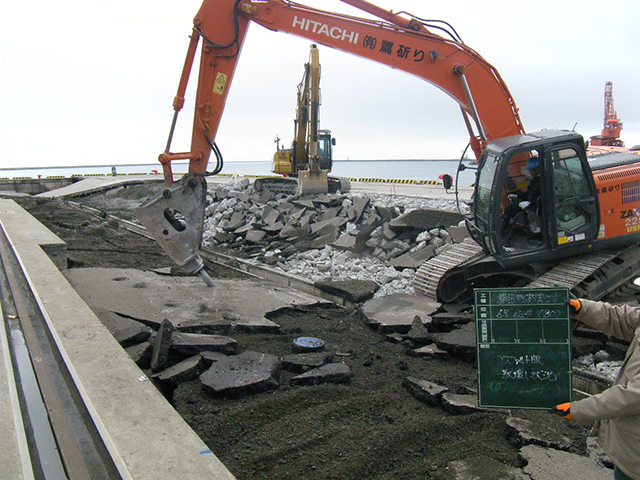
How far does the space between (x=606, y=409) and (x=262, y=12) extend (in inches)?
250

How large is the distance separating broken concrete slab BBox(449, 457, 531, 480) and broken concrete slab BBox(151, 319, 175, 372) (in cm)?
263

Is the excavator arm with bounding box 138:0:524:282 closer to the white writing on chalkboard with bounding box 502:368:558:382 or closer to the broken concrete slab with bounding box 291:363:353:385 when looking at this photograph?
the broken concrete slab with bounding box 291:363:353:385

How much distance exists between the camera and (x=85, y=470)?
2664 mm

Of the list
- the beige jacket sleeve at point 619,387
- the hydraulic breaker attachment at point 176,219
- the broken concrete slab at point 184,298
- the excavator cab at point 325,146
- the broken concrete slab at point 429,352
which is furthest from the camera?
the excavator cab at point 325,146

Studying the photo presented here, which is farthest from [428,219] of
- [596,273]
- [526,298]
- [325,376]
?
[526,298]

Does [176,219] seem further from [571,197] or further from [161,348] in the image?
[571,197]

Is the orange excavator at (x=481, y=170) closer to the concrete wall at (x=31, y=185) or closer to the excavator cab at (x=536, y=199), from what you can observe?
the excavator cab at (x=536, y=199)

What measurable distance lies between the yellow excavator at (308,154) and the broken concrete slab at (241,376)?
12.6 m

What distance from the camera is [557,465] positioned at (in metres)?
3.43

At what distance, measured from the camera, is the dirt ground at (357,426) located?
3.39 m

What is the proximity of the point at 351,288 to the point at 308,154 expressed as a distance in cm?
1132

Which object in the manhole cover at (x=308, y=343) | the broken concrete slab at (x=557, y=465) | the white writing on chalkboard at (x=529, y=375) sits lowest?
the broken concrete slab at (x=557, y=465)

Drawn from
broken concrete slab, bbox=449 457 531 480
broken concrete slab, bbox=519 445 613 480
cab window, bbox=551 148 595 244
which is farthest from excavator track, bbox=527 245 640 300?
broken concrete slab, bbox=449 457 531 480

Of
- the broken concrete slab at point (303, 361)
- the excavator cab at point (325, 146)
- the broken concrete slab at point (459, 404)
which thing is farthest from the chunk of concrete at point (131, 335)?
the excavator cab at point (325, 146)
